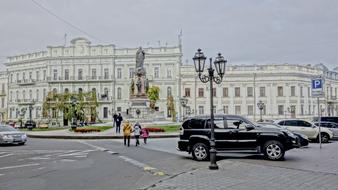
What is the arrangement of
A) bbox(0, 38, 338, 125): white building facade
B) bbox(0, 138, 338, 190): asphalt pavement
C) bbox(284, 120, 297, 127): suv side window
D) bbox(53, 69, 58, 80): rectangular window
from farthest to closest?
1. bbox(53, 69, 58, 80): rectangular window
2. bbox(0, 38, 338, 125): white building facade
3. bbox(284, 120, 297, 127): suv side window
4. bbox(0, 138, 338, 190): asphalt pavement

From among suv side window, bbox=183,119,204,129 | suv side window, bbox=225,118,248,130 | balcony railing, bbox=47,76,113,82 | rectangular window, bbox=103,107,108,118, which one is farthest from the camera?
balcony railing, bbox=47,76,113,82

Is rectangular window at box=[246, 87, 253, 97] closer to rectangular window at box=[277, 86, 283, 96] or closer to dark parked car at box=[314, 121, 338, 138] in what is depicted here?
rectangular window at box=[277, 86, 283, 96]

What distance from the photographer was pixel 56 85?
3430 inches

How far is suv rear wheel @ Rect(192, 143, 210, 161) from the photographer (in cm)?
1493

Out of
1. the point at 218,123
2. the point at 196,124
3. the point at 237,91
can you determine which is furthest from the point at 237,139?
the point at 237,91

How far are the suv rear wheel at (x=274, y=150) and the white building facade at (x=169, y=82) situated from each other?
218 ft

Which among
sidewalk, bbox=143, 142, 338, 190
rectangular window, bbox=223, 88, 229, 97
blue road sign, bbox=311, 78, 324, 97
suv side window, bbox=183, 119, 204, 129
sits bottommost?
sidewalk, bbox=143, 142, 338, 190

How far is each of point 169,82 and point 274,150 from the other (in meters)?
70.6

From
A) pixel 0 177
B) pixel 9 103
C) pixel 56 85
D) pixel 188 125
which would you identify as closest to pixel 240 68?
pixel 56 85

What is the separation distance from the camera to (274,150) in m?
14.6

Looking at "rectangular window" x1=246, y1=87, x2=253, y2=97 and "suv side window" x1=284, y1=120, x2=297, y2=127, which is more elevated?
"rectangular window" x1=246, y1=87, x2=253, y2=97

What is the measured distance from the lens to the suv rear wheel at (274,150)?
14.5 m

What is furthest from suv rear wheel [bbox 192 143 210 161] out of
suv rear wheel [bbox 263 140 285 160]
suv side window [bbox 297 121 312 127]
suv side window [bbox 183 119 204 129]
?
suv side window [bbox 297 121 312 127]

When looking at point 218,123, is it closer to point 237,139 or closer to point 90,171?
point 237,139
